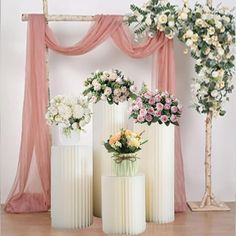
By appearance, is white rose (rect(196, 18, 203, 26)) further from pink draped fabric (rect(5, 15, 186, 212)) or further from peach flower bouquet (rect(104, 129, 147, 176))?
peach flower bouquet (rect(104, 129, 147, 176))

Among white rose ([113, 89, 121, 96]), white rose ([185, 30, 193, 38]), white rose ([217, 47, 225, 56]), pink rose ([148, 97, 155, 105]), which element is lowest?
pink rose ([148, 97, 155, 105])

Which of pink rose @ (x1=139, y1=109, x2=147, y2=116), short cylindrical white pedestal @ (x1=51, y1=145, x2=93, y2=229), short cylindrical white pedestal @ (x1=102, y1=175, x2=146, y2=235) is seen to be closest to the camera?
short cylindrical white pedestal @ (x1=102, y1=175, x2=146, y2=235)

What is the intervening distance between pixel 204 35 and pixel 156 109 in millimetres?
909

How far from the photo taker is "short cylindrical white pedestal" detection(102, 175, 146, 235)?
393 centimetres

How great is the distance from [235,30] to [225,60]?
0.32 m

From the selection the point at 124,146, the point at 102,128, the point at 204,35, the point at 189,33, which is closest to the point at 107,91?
the point at 102,128

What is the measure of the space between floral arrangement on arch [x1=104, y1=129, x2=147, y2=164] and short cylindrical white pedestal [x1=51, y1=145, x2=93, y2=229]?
312 mm

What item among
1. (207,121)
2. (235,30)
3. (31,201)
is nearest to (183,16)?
(235,30)

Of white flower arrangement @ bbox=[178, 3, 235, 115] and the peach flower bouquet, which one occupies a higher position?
white flower arrangement @ bbox=[178, 3, 235, 115]

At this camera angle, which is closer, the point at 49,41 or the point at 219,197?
the point at 49,41

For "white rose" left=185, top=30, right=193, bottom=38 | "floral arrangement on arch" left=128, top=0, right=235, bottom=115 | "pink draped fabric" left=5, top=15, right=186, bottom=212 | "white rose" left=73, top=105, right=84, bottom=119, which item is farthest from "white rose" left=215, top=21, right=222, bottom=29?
"white rose" left=73, top=105, right=84, bottom=119

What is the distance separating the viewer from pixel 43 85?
485 cm

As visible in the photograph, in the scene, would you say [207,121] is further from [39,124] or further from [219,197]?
[39,124]

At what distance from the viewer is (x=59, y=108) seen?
13.7 ft
